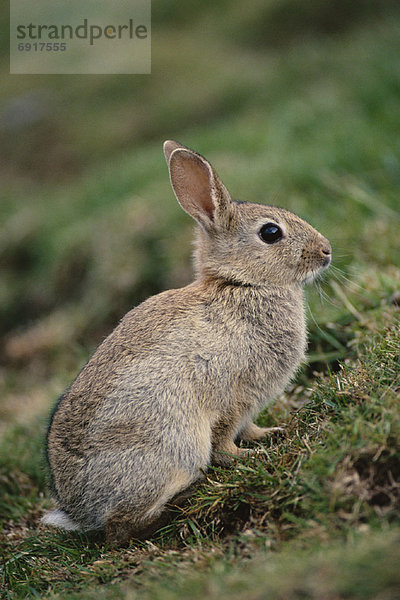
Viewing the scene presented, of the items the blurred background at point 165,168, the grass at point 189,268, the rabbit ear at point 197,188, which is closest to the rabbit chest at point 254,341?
the grass at point 189,268

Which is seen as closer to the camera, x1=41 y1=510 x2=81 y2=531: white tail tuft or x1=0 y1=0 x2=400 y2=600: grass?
x1=0 y1=0 x2=400 y2=600: grass

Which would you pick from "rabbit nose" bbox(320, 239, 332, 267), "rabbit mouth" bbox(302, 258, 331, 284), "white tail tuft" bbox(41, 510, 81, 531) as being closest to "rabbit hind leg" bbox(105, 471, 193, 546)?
"white tail tuft" bbox(41, 510, 81, 531)

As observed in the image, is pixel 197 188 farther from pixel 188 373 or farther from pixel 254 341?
pixel 188 373

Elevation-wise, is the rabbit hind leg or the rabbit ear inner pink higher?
the rabbit ear inner pink

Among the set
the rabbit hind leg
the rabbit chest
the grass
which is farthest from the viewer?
the rabbit chest

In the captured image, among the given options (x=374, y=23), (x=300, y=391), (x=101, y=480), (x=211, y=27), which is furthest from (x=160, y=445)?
(x=211, y=27)

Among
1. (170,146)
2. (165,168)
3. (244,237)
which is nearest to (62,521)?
(244,237)

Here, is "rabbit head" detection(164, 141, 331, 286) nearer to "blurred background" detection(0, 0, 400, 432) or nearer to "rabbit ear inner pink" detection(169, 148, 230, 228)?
"rabbit ear inner pink" detection(169, 148, 230, 228)

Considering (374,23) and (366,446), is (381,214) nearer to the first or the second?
(366,446)
